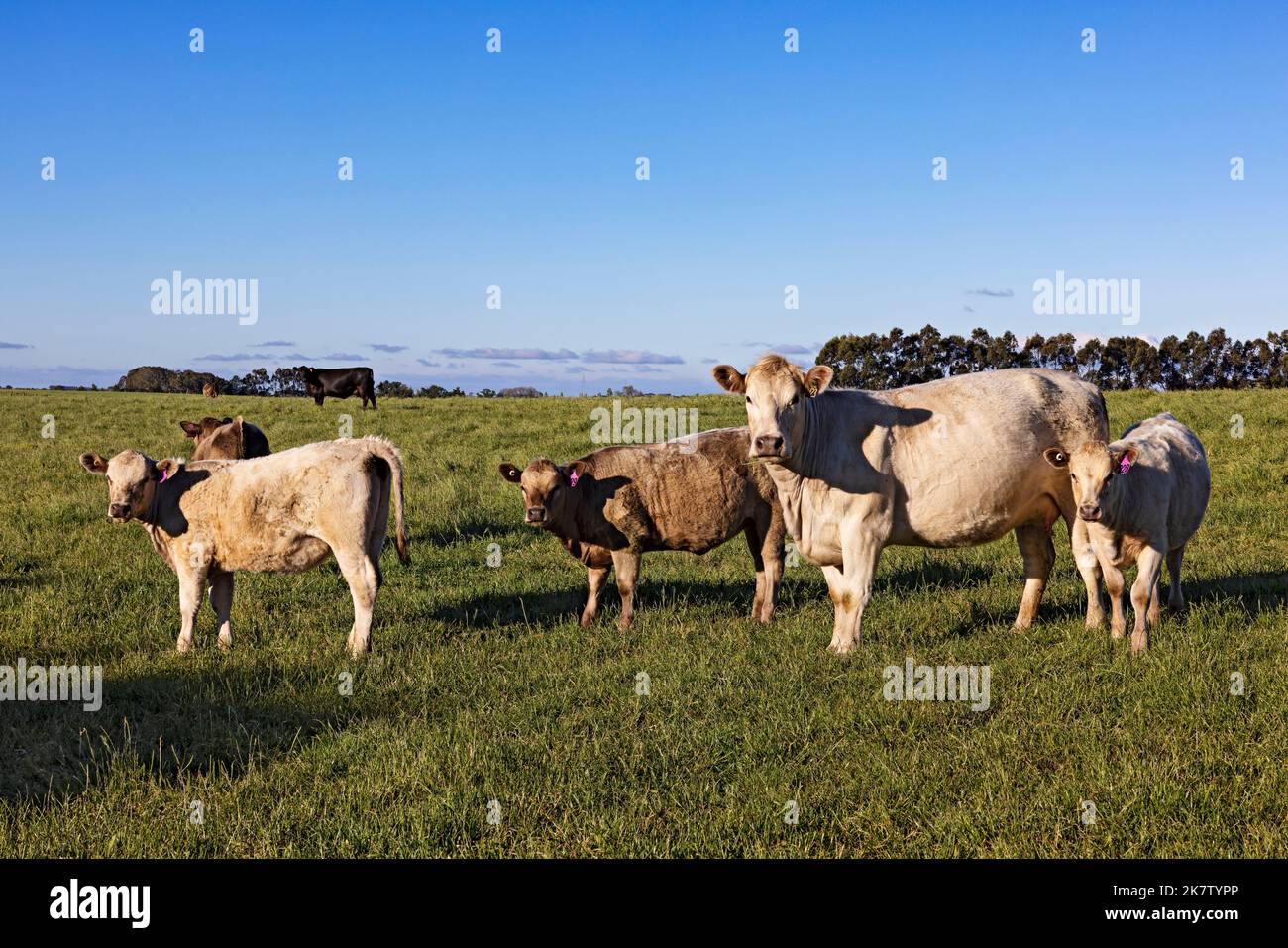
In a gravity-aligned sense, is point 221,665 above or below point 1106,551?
below

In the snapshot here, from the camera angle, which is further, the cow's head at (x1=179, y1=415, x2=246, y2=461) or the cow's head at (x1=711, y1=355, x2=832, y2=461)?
the cow's head at (x1=179, y1=415, x2=246, y2=461)

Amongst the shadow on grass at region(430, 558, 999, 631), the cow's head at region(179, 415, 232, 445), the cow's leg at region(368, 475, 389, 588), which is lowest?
the shadow on grass at region(430, 558, 999, 631)

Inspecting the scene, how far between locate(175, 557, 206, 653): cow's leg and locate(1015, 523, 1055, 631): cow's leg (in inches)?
284

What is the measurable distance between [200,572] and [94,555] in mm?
4733

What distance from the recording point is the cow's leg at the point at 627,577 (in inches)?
366

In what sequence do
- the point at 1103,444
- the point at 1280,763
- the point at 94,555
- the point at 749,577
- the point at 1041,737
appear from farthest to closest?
1. the point at 94,555
2. the point at 749,577
3. the point at 1103,444
4. the point at 1041,737
5. the point at 1280,763

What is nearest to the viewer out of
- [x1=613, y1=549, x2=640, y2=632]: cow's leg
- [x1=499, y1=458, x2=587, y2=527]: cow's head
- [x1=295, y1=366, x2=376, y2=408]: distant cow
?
[x1=613, y1=549, x2=640, y2=632]: cow's leg

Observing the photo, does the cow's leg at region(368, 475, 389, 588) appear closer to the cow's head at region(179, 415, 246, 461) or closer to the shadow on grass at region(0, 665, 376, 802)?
the shadow on grass at region(0, 665, 376, 802)

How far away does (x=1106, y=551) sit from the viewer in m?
8.09

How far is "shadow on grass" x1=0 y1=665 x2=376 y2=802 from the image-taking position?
6.00 meters

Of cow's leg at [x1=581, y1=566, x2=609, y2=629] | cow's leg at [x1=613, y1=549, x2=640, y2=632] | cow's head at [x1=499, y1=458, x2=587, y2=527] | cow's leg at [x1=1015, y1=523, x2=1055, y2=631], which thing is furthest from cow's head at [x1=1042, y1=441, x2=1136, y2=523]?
cow's head at [x1=499, y1=458, x2=587, y2=527]

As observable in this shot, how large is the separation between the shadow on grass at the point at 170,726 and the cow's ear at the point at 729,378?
363 cm

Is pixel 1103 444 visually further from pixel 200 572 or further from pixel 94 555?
pixel 94 555
